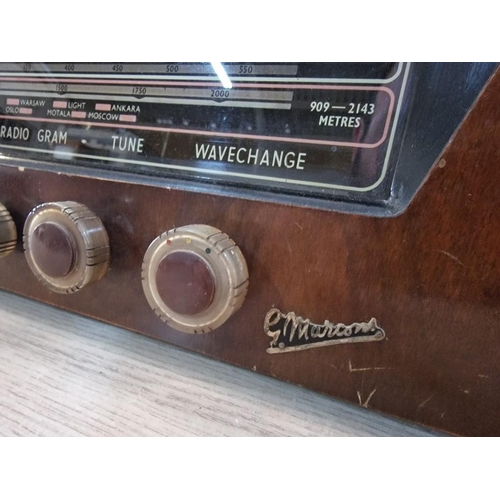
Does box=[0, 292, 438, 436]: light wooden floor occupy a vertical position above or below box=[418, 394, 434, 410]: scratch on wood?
below

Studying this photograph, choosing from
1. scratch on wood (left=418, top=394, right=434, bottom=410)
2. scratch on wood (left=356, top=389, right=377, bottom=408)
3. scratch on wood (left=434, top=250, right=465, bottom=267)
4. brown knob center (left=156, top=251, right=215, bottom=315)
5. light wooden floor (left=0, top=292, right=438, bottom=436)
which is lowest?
light wooden floor (left=0, top=292, right=438, bottom=436)

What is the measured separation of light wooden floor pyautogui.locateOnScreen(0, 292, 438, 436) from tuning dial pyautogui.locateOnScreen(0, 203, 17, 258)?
10 cm

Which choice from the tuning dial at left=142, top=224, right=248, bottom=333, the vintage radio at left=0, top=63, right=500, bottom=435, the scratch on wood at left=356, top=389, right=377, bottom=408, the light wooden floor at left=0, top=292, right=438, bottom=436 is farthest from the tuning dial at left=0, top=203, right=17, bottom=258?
the scratch on wood at left=356, top=389, right=377, bottom=408

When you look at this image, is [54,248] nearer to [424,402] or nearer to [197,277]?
[197,277]

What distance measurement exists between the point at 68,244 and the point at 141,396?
0.58ft

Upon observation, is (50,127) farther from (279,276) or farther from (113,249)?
(279,276)

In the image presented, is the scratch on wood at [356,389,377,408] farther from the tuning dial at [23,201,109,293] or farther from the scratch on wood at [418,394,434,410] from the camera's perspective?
the tuning dial at [23,201,109,293]

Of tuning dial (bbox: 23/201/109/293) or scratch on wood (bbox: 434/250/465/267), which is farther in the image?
tuning dial (bbox: 23/201/109/293)

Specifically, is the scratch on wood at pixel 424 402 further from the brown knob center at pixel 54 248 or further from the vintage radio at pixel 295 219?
the brown knob center at pixel 54 248

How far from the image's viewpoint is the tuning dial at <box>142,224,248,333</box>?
16.0 inches

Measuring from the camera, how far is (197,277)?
0.41 meters

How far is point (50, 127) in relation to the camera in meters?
0.55

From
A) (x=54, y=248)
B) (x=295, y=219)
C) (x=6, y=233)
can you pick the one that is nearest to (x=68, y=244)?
(x=54, y=248)
